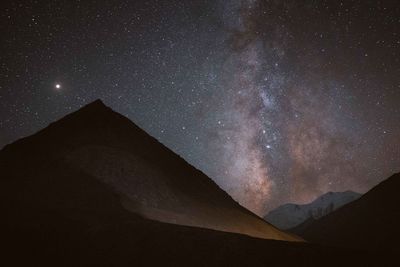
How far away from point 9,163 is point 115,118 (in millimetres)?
19243

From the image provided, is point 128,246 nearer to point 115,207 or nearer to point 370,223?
point 115,207

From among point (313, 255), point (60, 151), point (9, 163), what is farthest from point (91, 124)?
point (313, 255)

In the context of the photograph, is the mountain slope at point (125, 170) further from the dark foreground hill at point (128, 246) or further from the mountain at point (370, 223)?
the mountain at point (370, 223)

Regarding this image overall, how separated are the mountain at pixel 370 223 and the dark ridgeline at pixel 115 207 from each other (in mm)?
24192

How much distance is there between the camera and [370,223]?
203 ft

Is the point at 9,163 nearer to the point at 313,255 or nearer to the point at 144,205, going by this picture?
the point at 144,205

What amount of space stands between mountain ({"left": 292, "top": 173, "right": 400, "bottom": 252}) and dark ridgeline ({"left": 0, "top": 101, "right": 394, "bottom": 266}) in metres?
24.2

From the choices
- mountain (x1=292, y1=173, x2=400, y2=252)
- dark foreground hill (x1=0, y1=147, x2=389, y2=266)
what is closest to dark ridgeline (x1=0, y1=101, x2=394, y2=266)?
dark foreground hill (x1=0, y1=147, x2=389, y2=266)

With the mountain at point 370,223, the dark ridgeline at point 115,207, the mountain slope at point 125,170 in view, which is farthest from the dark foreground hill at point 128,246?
the mountain at point 370,223

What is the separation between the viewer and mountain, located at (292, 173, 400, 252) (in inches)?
2103

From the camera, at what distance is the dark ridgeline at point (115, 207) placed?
16.7m

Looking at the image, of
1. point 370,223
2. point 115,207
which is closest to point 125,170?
point 115,207

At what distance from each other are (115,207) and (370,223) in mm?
52152

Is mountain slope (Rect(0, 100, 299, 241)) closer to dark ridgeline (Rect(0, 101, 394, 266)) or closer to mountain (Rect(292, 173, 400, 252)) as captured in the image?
dark ridgeline (Rect(0, 101, 394, 266))
